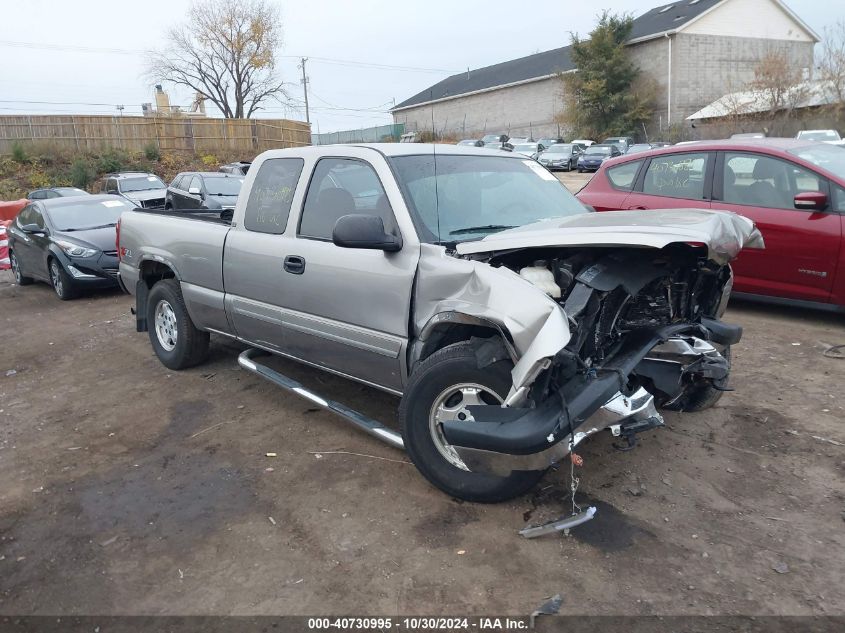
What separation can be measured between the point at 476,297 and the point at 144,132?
37747 millimetres

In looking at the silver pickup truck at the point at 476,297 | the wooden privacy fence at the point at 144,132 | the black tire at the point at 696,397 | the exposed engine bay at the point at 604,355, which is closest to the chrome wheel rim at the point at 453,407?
the silver pickup truck at the point at 476,297

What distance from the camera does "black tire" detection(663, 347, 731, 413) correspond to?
12.3ft

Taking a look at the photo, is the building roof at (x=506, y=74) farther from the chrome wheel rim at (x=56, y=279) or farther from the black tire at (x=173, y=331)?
the black tire at (x=173, y=331)

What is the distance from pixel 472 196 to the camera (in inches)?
165

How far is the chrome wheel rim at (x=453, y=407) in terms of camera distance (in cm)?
335

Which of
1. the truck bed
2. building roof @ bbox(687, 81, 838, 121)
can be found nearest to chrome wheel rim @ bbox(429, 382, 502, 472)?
the truck bed

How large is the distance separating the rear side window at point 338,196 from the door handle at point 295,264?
0.55 ft

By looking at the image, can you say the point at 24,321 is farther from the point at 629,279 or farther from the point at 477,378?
the point at 629,279

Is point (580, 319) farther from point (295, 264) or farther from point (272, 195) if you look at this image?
point (272, 195)

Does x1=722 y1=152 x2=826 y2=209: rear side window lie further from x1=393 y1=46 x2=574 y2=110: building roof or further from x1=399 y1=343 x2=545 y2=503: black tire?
x1=393 y1=46 x2=574 y2=110: building roof

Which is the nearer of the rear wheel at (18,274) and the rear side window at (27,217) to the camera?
the rear side window at (27,217)

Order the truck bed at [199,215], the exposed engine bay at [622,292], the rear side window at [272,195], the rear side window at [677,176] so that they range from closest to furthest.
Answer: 1. the exposed engine bay at [622,292]
2. the rear side window at [272,195]
3. the truck bed at [199,215]
4. the rear side window at [677,176]

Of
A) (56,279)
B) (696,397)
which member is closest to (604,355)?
(696,397)

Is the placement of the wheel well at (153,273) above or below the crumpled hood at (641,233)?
below
